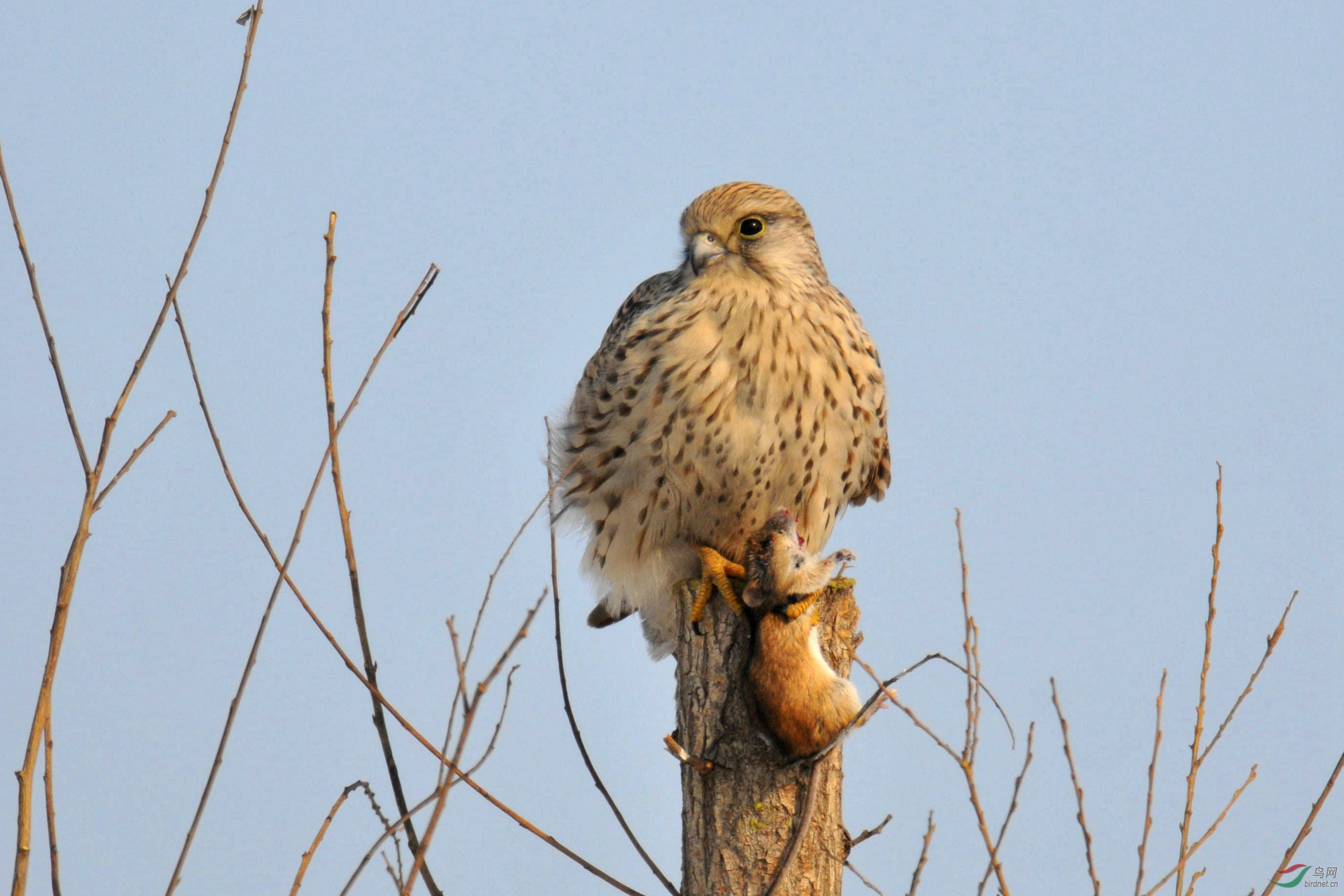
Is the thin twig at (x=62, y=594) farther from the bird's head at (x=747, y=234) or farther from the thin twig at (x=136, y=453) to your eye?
the bird's head at (x=747, y=234)

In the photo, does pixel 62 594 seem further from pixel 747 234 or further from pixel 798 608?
pixel 747 234

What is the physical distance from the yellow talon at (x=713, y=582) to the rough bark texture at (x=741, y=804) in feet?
0.71

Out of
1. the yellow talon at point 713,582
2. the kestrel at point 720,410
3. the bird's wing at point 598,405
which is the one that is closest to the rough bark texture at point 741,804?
the yellow talon at point 713,582

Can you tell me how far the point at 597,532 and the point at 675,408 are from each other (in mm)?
510

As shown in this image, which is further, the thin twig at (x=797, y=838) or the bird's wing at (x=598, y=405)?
the bird's wing at (x=598, y=405)

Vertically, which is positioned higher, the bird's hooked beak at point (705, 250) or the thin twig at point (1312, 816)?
the bird's hooked beak at point (705, 250)

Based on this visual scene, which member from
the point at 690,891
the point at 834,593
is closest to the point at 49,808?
the point at 690,891

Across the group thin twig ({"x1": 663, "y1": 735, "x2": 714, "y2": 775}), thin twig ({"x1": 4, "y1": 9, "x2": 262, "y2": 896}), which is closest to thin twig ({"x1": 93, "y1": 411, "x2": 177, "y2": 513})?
thin twig ({"x1": 4, "y1": 9, "x2": 262, "y2": 896})

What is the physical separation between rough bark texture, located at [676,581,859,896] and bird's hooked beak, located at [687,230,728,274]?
44.0 inches

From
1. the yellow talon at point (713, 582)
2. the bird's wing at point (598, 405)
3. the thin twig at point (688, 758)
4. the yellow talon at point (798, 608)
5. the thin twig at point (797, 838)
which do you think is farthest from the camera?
the bird's wing at point (598, 405)

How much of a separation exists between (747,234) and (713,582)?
0.98 m

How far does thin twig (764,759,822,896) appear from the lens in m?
2.43

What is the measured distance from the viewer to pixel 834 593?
2.86 meters

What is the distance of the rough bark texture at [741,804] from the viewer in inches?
98.4
